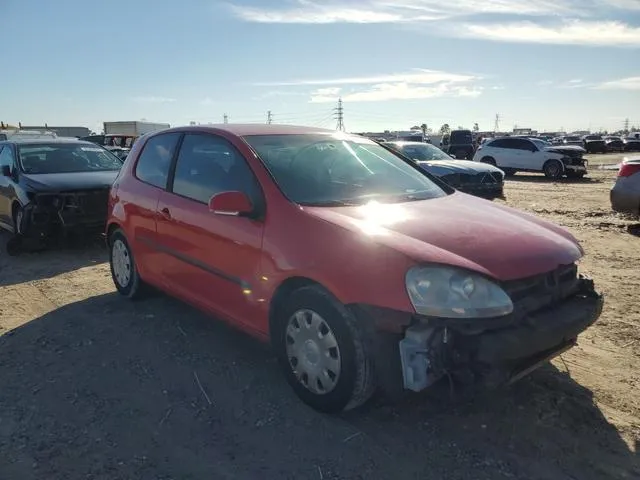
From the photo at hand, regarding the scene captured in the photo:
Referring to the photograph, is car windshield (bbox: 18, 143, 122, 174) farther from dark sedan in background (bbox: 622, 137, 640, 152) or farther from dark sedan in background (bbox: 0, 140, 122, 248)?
dark sedan in background (bbox: 622, 137, 640, 152)

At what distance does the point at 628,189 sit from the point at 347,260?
695 centimetres

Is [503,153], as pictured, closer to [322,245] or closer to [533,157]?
[533,157]

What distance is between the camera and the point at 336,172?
12.6ft

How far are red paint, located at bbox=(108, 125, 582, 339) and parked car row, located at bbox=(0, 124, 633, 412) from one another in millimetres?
10

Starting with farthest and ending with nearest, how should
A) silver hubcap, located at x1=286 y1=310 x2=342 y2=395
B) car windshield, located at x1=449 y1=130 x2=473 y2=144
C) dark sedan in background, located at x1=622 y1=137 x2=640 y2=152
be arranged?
dark sedan in background, located at x1=622 y1=137 x2=640 y2=152 → car windshield, located at x1=449 y1=130 x2=473 y2=144 → silver hubcap, located at x1=286 y1=310 x2=342 y2=395

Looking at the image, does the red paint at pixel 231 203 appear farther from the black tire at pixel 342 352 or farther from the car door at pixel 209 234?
the black tire at pixel 342 352

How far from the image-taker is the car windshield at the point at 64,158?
26.8 ft

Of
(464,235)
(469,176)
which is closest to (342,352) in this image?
(464,235)

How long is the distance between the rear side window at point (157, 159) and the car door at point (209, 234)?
16 centimetres

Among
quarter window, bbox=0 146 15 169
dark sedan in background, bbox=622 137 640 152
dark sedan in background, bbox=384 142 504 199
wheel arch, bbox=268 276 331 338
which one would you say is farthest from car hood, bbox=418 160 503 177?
dark sedan in background, bbox=622 137 640 152

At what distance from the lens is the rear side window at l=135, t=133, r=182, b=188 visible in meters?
4.52

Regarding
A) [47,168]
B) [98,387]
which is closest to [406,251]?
[98,387]

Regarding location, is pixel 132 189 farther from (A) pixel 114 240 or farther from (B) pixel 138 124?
(B) pixel 138 124

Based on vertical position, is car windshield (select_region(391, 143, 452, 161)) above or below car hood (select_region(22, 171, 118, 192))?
above
